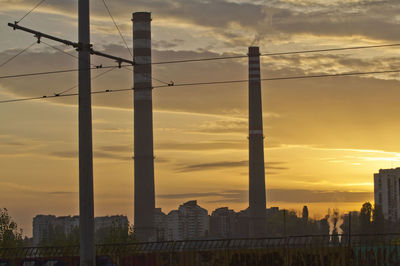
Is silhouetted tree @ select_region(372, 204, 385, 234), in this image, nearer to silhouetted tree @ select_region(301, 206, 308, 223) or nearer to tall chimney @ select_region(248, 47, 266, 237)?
silhouetted tree @ select_region(301, 206, 308, 223)

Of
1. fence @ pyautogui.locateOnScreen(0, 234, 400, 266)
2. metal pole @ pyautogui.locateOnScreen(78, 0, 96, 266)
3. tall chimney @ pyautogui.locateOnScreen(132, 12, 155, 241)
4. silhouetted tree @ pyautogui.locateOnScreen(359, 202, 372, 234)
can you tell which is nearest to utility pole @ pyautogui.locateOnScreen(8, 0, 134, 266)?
metal pole @ pyautogui.locateOnScreen(78, 0, 96, 266)

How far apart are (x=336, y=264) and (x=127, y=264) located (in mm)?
7667

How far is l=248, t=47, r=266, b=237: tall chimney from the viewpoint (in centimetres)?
8312

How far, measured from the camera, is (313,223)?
199875 millimetres

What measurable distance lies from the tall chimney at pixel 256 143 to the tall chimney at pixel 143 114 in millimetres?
13218

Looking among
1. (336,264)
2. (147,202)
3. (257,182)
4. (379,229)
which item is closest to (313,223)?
(379,229)

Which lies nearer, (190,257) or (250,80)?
(190,257)

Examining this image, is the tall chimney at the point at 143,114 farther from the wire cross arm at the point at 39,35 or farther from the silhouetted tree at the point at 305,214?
the silhouetted tree at the point at 305,214

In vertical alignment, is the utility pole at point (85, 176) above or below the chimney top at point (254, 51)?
below

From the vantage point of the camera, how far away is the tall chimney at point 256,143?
8312cm

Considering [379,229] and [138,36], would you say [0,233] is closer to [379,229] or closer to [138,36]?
[138,36]

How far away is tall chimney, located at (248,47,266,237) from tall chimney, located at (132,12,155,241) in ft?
43.4

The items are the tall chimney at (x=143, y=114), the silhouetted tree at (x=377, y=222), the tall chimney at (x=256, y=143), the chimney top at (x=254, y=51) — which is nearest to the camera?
the tall chimney at (x=143, y=114)

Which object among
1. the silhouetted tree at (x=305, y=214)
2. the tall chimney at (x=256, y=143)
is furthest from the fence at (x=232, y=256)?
the silhouetted tree at (x=305, y=214)
